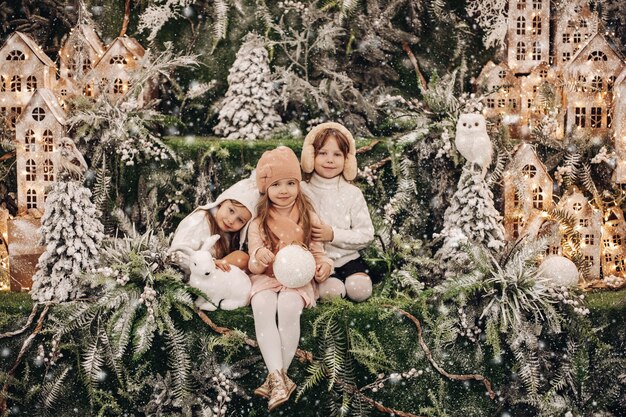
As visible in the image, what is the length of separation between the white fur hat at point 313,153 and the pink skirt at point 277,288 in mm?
727

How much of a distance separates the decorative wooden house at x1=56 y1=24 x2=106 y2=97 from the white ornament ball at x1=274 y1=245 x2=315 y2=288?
2.07 metres

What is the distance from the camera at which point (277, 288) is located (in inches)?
164

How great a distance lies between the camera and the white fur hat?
4539mm

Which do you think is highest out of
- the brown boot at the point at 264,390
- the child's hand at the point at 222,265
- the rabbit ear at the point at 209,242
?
the rabbit ear at the point at 209,242

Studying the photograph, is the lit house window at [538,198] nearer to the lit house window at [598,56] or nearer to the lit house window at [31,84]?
the lit house window at [598,56]

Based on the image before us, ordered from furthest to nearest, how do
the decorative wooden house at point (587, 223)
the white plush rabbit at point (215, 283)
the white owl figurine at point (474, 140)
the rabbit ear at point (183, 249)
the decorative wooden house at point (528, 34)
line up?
the decorative wooden house at point (528, 34) < the decorative wooden house at point (587, 223) < the white owl figurine at point (474, 140) < the rabbit ear at point (183, 249) < the white plush rabbit at point (215, 283)

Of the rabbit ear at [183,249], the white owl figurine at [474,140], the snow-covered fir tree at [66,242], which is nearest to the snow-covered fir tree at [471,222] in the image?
the white owl figurine at [474,140]

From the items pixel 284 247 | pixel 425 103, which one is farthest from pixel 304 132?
pixel 284 247

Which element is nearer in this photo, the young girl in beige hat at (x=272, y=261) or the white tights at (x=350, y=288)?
the young girl in beige hat at (x=272, y=261)

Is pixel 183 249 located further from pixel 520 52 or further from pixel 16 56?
pixel 520 52

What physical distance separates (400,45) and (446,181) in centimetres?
116

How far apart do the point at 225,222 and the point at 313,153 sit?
66 centimetres

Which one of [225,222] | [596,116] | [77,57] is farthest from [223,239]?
[596,116]

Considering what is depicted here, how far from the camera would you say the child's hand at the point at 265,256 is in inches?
165
